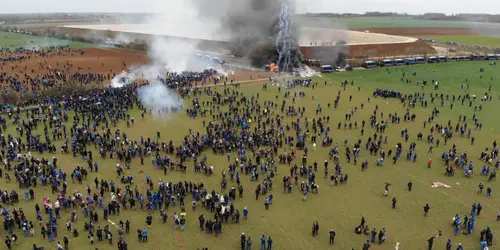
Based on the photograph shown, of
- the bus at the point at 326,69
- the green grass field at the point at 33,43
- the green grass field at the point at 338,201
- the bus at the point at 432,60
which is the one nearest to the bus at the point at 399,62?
the bus at the point at 432,60

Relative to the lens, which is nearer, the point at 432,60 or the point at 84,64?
the point at 84,64

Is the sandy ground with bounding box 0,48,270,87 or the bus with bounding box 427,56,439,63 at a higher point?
the bus with bounding box 427,56,439,63

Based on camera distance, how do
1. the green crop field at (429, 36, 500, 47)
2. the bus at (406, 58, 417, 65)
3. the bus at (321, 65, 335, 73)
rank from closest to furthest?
the bus at (321, 65, 335, 73)
the bus at (406, 58, 417, 65)
the green crop field at (429, 36, 500, 47)

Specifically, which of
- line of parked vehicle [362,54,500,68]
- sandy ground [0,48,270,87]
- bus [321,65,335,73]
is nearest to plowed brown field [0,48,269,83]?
sandy ground [0,48,270,87]

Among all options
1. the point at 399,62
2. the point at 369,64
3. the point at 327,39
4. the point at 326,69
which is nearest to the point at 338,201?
the point at 326,69

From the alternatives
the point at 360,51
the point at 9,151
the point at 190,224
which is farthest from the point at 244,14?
the point at 190,224

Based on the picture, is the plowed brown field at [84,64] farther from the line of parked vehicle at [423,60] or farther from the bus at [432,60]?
the bus at [432,60]

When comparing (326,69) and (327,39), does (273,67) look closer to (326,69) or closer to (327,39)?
(326,69)

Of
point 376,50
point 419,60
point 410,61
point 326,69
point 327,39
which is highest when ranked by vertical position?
point 327,39

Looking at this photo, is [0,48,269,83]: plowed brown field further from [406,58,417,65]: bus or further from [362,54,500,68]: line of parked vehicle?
[406,58,417,65]: bus

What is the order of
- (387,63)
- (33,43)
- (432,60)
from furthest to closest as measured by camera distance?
(33,43) < (432,60) < (387,63)
